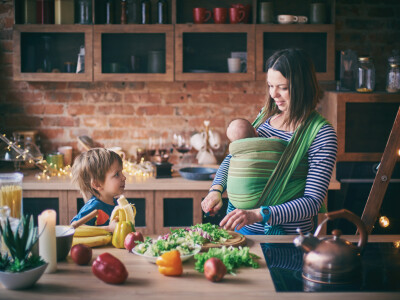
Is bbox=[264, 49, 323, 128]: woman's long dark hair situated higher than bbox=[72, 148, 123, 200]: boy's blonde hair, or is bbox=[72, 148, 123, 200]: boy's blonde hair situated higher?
bbox=[264, 49, 323, 128]: woman's long dark hair

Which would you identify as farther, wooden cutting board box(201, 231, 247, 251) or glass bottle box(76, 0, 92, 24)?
glass bottle box(76, 0, 92, 24)

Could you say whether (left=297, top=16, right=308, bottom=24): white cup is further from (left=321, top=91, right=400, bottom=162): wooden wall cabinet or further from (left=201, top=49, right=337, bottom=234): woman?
(left=201, top=49, right=337, bottom=234): woman

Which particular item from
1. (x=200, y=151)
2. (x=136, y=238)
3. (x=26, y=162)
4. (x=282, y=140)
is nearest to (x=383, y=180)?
(x=282, y=140)

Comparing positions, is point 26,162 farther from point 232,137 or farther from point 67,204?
point 232,137

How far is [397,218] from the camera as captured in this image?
12.2 ft

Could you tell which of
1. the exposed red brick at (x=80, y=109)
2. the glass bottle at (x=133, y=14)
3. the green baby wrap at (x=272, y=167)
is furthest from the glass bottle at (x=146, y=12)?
the green baby wrap at (x=272, y=167)

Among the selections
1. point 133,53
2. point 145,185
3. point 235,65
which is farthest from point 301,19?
point 145,185

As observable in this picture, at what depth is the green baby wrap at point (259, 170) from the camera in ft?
7.57

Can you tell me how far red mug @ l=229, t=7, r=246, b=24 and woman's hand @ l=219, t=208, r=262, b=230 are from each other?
2121 mm

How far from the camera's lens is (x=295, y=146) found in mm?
2262

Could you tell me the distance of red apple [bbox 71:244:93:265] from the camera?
183 centimetres

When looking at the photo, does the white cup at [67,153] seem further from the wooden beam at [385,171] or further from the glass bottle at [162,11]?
the wooden beam at [385,171]

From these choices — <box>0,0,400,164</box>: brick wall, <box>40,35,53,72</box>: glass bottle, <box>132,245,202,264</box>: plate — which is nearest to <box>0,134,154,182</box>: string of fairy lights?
<box>0,0,400,164</box>: brick wall

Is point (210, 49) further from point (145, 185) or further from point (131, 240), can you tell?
point (131, 240)
